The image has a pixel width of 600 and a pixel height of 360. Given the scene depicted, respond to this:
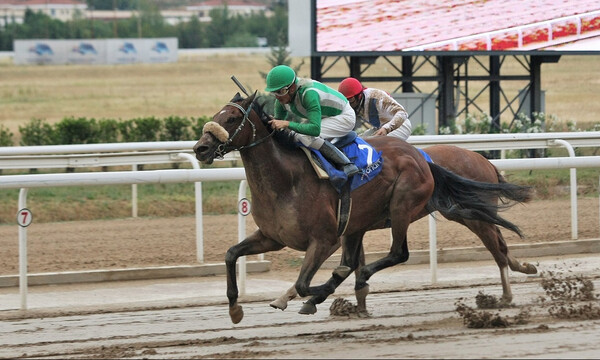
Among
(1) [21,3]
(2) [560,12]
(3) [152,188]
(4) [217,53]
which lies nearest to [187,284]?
(3) [152,188]

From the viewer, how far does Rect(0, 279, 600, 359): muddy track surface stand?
5.12 meters

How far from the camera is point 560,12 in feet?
50.0

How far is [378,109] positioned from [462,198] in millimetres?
842

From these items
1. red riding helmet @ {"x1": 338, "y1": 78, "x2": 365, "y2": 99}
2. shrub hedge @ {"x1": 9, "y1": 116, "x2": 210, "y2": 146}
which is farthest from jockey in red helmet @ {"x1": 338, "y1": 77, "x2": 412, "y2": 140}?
shrub hedge @ {"x1": 9, "y1": 116, "x2": 210, "y2": 146}

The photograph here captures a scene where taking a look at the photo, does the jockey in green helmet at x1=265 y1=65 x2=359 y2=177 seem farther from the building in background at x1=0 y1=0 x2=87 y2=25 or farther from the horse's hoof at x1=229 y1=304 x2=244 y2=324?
the building in background at x1=0 y1=0 x2=87 y2=25

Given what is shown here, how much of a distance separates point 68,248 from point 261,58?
41.7 m

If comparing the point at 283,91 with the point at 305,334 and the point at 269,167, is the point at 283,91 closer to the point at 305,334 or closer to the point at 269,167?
the point at 269,167

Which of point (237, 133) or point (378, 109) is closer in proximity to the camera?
point (237, 133)

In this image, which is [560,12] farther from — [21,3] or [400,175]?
[21,3]

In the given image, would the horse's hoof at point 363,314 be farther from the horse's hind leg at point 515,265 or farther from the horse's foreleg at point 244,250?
the horse's hind leg at point 515,265

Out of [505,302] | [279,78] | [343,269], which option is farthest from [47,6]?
[343,269]

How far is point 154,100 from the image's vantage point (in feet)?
117

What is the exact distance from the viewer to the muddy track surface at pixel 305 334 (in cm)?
512

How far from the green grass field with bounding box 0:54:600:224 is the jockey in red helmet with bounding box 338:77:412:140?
4022 millimetres
